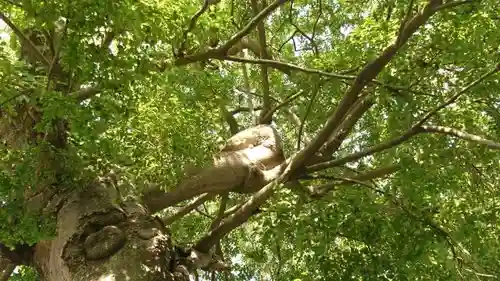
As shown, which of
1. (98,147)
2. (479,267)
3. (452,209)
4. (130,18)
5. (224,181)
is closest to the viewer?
(130,18)

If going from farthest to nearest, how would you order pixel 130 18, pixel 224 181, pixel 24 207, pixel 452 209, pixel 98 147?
pixel 224 181 → pixel 452 209 → pixel 24 207 → pixel 98 147 → pixel 130 18

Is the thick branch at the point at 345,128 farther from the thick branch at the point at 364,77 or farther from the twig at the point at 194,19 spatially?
the twig at the point at 194,19

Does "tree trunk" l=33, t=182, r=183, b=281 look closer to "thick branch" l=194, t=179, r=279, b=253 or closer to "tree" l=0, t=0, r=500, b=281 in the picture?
"tree" l=0, t=0, r=500, b=281

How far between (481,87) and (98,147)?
8.38ft

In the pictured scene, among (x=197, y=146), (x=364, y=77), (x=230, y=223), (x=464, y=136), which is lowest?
(x=230, y=223)

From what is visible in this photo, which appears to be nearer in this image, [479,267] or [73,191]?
[73,191]

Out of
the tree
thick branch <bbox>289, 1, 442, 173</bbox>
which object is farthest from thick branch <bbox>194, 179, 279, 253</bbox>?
thick branch <bbox>289, 1, 442, 173</bbox>

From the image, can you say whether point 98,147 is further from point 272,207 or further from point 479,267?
point 479,267

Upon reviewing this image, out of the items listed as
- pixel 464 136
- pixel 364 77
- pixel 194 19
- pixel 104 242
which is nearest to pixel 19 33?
pixel 194 19

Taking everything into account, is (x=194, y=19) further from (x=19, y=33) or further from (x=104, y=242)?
(x=104, y=242)

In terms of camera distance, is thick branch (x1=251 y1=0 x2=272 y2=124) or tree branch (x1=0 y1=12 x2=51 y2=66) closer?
tree branch (x1=0 y1=12 x2=51 y2=66)

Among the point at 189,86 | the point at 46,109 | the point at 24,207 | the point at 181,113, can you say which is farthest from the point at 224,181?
the point at 46,109

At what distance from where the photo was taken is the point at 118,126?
359cm

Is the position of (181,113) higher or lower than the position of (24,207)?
higher
